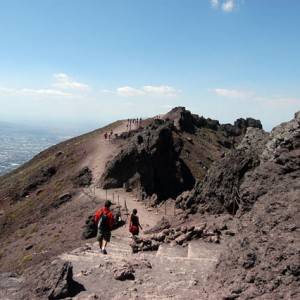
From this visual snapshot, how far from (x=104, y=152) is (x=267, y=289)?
63.0 meters

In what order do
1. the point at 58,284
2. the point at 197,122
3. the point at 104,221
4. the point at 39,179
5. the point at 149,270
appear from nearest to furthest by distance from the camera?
the point at 58,284 < the point at 149,270 < the point at 104,221 < the point at 39,179 < the point at 197,122

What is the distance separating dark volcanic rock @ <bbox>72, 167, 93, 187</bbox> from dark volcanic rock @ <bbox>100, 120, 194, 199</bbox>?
3476 mm

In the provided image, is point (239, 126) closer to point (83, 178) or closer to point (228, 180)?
point (83, 178)

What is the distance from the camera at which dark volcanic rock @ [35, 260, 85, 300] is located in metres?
18.7

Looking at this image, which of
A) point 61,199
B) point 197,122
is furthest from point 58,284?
point 197,122

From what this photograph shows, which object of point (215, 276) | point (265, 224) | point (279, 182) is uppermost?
point (279, 182)

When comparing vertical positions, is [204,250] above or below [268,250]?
below

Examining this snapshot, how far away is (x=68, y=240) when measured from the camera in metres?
38.1

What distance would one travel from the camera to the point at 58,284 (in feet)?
62.8

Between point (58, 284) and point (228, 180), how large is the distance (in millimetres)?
16096

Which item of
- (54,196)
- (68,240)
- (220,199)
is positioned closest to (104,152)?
(54,196)

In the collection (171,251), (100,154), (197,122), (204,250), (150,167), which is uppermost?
(197,122)

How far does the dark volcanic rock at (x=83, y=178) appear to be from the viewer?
201 ft

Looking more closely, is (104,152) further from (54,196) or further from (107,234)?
(107,234)
